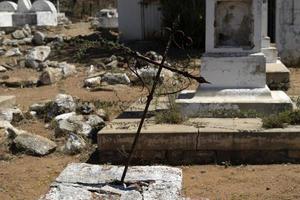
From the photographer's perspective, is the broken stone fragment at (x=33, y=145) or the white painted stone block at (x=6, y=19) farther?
the white painted stone block at (x=6, y=19)

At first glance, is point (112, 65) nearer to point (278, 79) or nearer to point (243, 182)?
point (278, 79)

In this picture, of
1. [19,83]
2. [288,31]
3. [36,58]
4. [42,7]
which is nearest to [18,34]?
[42,7]

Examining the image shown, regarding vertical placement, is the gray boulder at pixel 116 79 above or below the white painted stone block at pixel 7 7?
below

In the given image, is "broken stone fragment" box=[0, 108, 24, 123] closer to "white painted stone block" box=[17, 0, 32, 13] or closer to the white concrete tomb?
the white concrete tomb

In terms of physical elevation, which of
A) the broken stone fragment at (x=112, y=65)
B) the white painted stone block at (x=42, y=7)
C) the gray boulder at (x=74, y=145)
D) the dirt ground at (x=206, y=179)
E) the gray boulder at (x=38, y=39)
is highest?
the white painted stone block at (x=42, y=7)

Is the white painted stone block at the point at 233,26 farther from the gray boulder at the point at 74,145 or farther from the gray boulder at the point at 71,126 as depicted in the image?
the gray boulder at the point at 74,145

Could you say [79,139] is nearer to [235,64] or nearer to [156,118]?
[156,118]

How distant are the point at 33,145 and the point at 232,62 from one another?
2649 millimetres

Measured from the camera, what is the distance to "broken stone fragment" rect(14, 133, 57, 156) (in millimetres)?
6551

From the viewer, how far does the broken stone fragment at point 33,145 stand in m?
6.55

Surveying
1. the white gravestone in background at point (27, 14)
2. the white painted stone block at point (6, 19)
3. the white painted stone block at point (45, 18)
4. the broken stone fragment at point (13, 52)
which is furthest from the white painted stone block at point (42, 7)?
the broken stone fragment at point (13, 52)

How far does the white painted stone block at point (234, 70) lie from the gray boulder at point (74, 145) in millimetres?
1756

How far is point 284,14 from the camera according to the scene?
14.0 meters

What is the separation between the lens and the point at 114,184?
3.10 metres
